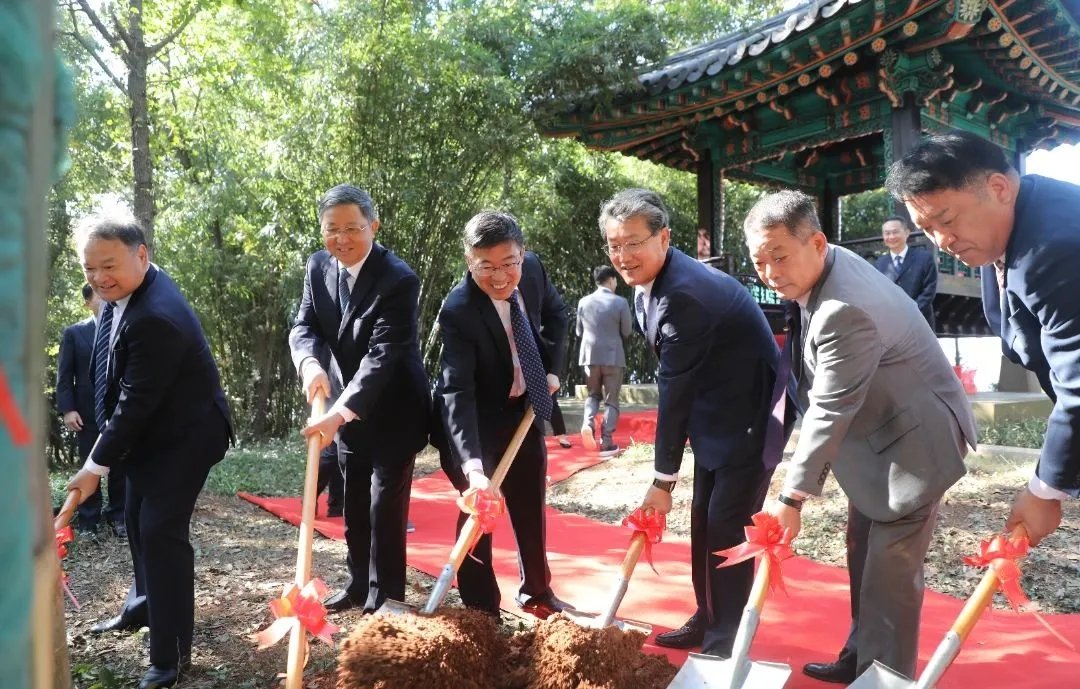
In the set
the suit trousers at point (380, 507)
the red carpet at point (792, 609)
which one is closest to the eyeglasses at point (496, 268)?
the suit trousers at point (380, 507)

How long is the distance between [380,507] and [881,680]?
5.93ft

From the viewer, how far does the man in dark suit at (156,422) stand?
95.1 inches

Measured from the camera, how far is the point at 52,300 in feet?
29.6

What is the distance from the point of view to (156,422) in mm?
2508

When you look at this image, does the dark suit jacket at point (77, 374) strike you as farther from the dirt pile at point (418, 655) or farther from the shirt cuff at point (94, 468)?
the dirt pile at point (418, 655)

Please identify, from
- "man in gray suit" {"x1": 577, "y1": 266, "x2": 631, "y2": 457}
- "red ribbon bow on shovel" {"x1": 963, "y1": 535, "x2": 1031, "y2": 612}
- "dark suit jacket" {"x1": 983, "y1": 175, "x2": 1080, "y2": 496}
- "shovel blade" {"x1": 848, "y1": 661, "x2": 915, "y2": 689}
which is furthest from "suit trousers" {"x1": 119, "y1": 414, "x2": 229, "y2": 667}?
"man in gray suit" {"x1": 577, "y1": 266, "x2": 631, "y2": 457}

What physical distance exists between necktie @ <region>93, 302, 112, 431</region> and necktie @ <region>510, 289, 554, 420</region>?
4.69ft

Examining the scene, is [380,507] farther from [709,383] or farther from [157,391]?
[709,383]

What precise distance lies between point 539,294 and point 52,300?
8.14 metres

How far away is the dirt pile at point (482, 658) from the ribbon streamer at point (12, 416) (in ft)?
5.24

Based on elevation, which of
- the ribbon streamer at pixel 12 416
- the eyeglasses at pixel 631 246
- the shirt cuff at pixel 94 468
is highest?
the eyeglasses at pixel 631 246

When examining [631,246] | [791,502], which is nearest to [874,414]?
[791,502]

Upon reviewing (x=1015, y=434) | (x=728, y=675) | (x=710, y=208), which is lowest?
(x=728, y=675)

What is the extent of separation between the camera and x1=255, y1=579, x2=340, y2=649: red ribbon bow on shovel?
6.46 feet
